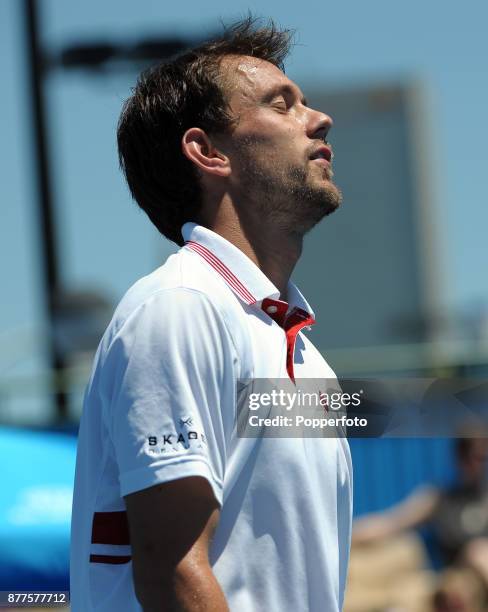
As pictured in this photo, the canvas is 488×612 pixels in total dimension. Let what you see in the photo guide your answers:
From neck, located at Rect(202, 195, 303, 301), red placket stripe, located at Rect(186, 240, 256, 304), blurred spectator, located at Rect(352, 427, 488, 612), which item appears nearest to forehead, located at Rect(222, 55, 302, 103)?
neck, located at Rect(202, 195, 303, 301)

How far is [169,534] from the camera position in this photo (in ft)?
7.46

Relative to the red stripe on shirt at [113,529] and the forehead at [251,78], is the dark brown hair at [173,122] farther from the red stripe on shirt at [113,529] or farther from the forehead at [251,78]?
the red stripe on shirt at [113,529]

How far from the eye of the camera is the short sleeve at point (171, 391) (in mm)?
2301

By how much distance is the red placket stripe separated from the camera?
2.56 metres

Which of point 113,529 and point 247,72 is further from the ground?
point 247,72

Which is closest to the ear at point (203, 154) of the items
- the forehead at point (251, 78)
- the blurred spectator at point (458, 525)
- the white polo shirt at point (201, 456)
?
the forehead at point (251, 78)

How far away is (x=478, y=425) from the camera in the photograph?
11.0ft

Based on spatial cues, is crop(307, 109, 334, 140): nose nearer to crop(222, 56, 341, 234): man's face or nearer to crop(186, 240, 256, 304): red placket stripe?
crop(222, 56, 341, 234): man's face

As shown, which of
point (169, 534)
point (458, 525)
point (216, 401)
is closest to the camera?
point (169, 534)

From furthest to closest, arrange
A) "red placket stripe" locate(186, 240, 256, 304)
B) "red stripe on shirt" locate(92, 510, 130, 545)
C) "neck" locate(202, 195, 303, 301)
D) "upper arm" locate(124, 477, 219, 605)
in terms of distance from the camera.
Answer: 1. "neck" locate(202, 195, 303, 301)
2. "red placket stripe" locate(186, 240, 256, 304)
3. "red stripe on shirt" locate(92, 510, 130, 545)
4. "upper arm" locate(124, 477, 219, 605)

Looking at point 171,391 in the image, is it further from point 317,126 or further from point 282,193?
point 317,126

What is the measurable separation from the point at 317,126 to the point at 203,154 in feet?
0.81

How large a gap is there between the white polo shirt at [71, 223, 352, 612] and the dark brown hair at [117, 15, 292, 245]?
0.35 metres

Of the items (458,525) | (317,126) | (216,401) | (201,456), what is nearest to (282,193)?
(317,126)
